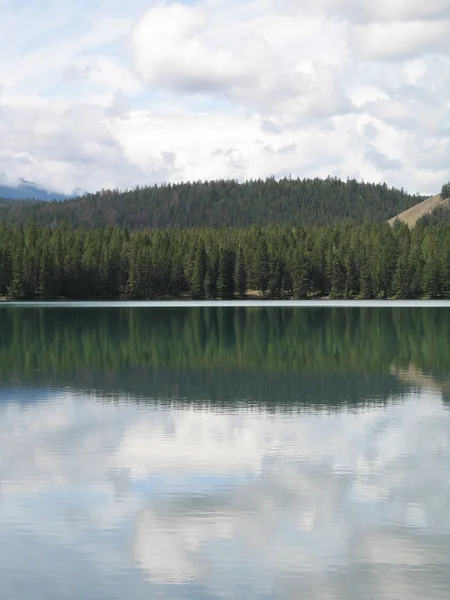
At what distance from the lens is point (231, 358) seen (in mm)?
47688

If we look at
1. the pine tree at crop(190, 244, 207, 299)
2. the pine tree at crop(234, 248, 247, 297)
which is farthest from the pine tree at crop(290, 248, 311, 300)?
the pine tree at crop(190, 244, 207, 299)

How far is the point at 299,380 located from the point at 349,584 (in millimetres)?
24003

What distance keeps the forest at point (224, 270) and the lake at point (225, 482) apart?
110829 millimetres

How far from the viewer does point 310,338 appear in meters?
61.0

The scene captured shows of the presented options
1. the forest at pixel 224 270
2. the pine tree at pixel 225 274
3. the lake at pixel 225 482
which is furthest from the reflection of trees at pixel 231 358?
the pine tree at pixel 225 274

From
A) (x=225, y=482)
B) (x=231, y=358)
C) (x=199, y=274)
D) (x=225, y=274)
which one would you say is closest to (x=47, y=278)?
(x=199, y=274)

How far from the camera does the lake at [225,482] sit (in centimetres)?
1447

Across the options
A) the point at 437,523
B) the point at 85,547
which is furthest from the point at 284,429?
the point at 85,547

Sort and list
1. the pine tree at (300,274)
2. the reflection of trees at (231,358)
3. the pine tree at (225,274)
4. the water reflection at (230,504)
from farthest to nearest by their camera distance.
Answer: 1. the pine tree at (225,274)
2. the pine tree at (300,274)
3. the reflection of trees at (231,358)
4. the water reflection at (230,504)

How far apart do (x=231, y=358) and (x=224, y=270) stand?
361 feet

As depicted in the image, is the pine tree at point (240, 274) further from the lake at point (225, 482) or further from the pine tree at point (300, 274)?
the lake at point (225, 482)

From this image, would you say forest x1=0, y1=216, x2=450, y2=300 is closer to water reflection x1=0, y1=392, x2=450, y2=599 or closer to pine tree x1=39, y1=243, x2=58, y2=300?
pine tree x1=39, y1=243, x2=58, y2=300

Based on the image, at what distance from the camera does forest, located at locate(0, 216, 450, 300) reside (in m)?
152

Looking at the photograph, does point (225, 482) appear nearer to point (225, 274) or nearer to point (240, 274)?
point (225, 274)
